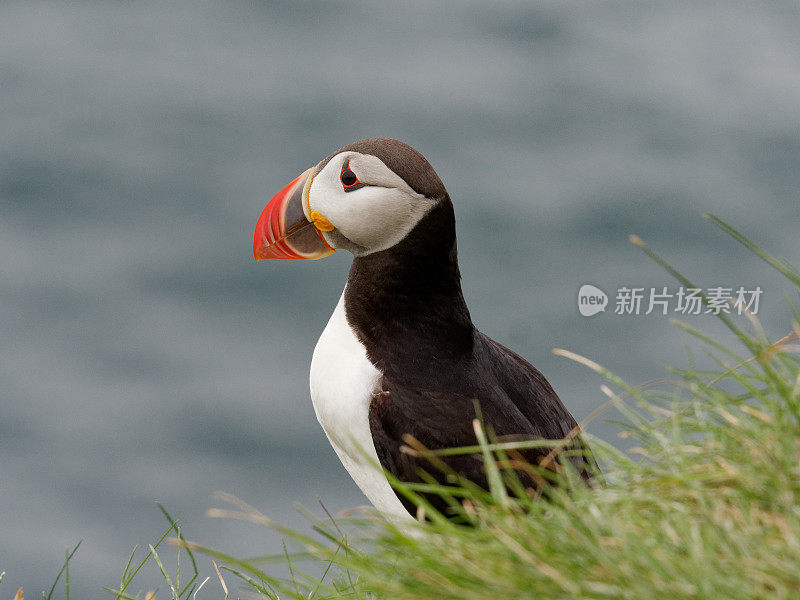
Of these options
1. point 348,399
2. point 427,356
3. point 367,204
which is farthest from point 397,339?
point 367,204

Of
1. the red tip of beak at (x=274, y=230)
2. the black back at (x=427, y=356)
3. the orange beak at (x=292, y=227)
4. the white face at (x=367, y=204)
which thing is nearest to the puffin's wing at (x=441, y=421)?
the black back at (x=427, y=356)

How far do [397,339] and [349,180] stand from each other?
2.54 feet

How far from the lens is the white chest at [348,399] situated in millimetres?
4957

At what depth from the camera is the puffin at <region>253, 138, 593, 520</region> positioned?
4855 mm

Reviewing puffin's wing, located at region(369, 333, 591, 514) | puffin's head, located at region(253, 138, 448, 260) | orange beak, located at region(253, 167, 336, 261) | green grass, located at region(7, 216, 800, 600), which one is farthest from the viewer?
orange beak, located at region(253, 167, 336, 261)

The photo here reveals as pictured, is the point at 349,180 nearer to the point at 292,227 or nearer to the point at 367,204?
the point at 367,204

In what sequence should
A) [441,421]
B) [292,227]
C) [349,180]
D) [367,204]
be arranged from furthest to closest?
1. [292,227]
2. [349,180]
3. [367,204]
4. [441,421]

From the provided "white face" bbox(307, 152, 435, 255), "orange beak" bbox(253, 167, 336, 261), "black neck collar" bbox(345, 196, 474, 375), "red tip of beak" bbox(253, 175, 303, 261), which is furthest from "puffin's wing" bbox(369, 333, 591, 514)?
"red tip of beak" bbox(253, 175, 303, 261)

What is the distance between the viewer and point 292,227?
5.31 m

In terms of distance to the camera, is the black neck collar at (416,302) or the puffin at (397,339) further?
the black neck collar at (416,302)

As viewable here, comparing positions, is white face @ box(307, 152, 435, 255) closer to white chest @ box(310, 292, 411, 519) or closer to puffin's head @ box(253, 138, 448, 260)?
puffin's head @ box(253, 138, 448, 260)

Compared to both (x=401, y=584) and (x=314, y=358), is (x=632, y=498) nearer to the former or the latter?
(x=401, y=584)

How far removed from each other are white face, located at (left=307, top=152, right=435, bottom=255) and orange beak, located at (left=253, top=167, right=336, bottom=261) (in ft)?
0.39

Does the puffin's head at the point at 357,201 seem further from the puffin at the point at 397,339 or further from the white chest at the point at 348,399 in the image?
the white chest at the point at 348,399
